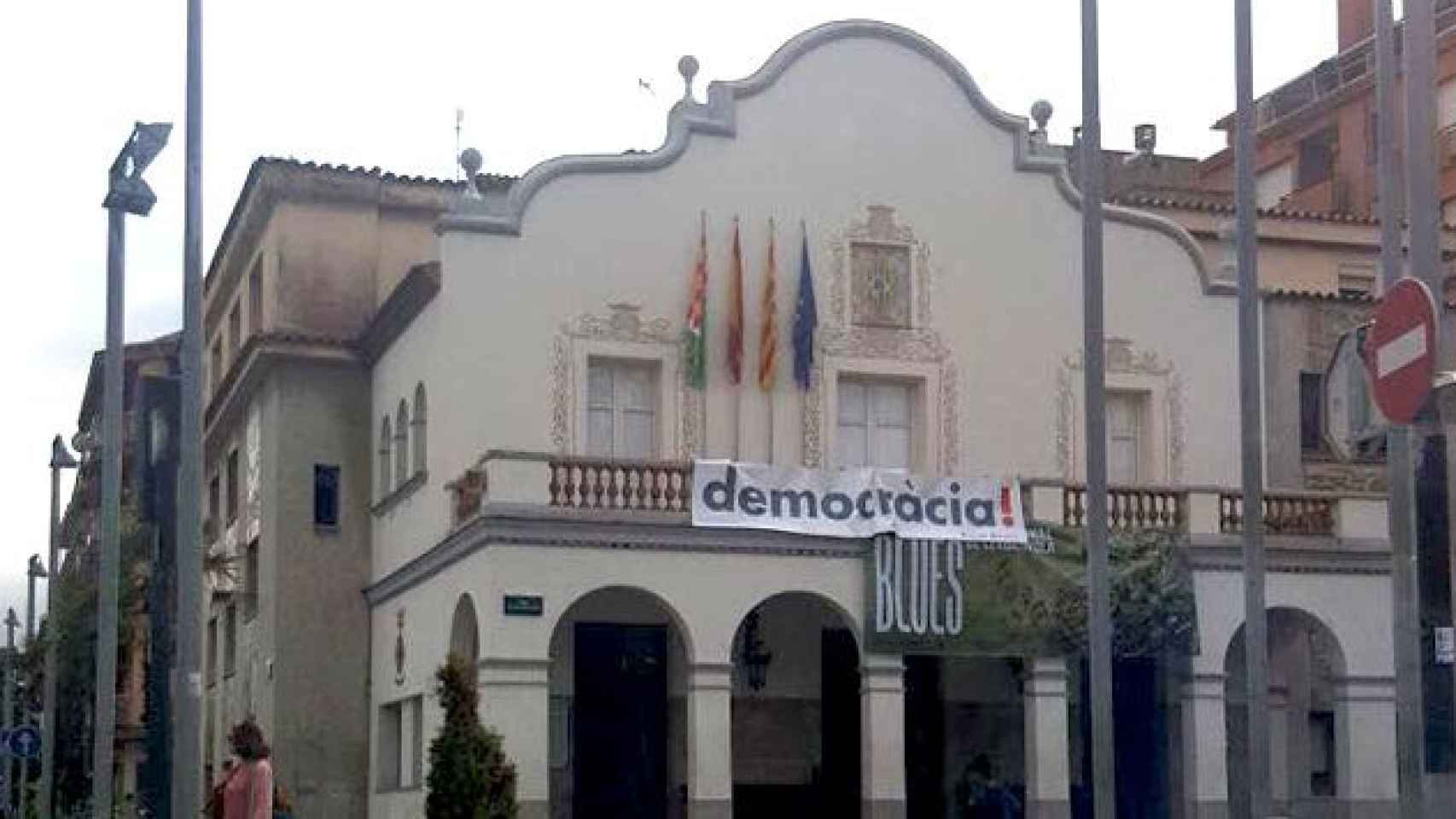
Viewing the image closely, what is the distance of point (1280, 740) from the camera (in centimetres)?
3672

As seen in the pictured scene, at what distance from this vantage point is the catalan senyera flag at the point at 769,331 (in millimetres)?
34469

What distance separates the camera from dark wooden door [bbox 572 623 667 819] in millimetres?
34281

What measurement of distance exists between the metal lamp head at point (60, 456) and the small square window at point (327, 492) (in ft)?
13.2

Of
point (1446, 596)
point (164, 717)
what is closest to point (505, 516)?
point (164, 717)

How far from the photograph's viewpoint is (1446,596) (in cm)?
1418

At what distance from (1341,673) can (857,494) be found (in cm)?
758

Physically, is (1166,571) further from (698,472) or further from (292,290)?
(292,290)

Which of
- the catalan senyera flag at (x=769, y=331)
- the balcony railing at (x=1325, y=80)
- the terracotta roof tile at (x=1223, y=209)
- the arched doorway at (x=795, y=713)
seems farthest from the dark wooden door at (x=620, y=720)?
the balcony railing at (x=1325, y=80)

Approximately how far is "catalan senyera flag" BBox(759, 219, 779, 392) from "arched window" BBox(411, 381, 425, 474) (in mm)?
4866

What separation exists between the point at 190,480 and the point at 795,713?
15.7m

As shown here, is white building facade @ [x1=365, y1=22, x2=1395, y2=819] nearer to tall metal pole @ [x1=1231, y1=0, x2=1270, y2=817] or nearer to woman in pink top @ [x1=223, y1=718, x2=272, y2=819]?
tall metal pole @ [x1=1231, y1=0, x2=1270, y2=817]

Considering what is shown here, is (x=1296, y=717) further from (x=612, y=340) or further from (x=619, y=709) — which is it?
(x=612, y=340)

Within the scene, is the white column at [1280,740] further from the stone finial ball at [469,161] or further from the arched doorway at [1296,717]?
the stone finial ball at [469,161]

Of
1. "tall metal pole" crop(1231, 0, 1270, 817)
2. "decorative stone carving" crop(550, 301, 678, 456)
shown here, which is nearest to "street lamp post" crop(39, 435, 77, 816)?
"decorative stone carving" crop(550, 301, 678, 456)
